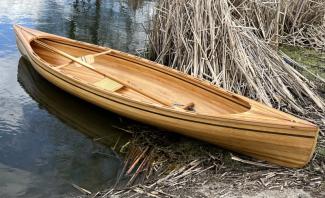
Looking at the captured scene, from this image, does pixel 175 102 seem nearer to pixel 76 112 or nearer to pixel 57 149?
pixel 76 112

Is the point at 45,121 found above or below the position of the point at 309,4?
below

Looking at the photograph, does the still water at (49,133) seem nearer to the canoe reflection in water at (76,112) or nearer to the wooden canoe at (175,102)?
the canoe reflection in water at (76,112)

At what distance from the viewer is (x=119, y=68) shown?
5.98 meters

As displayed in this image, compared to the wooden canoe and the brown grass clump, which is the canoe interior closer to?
the wooden canoe

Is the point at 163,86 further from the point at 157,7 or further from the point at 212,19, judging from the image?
the point at 157,7

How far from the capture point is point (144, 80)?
18.4 ft

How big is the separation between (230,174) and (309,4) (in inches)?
194

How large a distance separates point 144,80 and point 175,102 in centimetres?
75

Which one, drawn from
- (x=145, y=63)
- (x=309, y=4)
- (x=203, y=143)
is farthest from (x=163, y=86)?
(x=309, y=4)

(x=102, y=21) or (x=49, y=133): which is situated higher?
(x=102, y=21)

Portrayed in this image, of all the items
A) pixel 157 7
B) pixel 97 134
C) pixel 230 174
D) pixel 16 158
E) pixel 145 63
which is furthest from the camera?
pixel 157 7

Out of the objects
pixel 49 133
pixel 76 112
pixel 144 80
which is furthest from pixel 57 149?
pixel 144 80

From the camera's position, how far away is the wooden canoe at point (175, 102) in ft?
12.2

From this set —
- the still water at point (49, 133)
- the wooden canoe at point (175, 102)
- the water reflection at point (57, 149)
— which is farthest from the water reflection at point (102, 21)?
the water reflection at point (57, 149)
